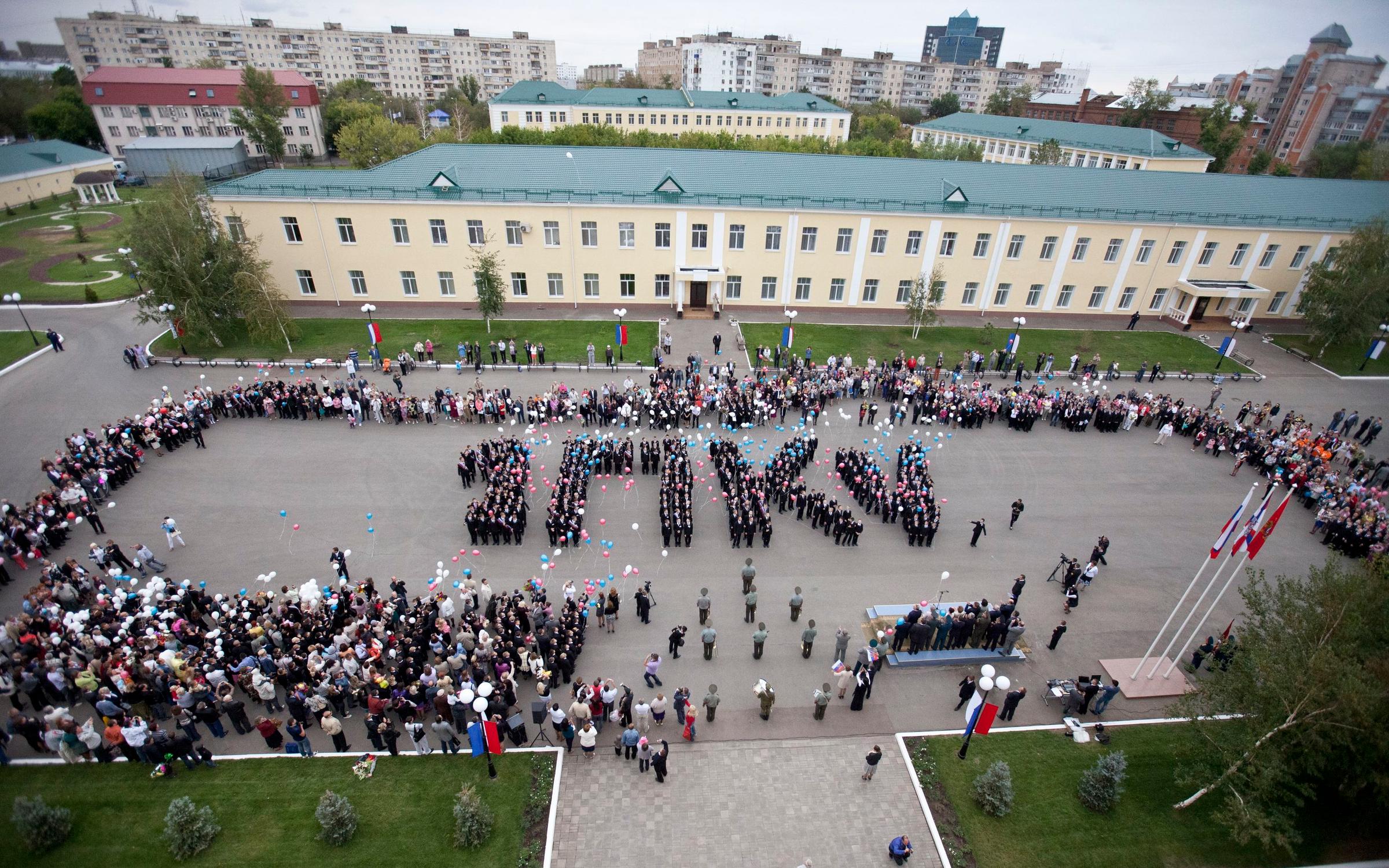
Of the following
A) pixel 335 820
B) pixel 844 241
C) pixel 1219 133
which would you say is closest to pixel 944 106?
pixel 1219 133

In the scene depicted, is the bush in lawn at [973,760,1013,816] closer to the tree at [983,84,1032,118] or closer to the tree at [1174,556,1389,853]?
the tree at [1174,556,1389,853]

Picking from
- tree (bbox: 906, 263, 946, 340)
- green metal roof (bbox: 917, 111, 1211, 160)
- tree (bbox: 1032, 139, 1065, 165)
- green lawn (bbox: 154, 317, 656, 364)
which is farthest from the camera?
tree (bbox: 1032, 139, 1065, 165)

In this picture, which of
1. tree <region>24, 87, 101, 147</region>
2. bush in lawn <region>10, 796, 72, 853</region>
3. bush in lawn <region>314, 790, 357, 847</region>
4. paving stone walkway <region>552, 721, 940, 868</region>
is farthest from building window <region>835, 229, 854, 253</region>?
tree <region>24, 87, 101, 147</region>

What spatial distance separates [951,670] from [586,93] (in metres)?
80.2

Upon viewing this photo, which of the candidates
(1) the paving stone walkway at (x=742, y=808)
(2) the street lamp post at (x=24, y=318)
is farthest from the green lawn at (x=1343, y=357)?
(2) the street lamp post at (x=24, y=318)

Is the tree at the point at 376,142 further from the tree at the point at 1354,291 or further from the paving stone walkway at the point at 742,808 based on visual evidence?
the tree at the point at 1354,291

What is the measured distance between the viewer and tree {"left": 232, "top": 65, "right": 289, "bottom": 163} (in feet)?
221

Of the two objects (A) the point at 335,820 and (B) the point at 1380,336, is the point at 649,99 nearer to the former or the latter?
(B) the point at 1380,336

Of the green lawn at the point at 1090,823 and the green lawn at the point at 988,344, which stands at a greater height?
the green lawn at the point at 988,344

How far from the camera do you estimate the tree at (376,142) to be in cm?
5444

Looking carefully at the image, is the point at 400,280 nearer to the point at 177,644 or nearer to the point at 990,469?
the point at 177,644

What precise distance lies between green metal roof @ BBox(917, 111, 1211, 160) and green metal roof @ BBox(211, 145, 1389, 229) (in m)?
20.9

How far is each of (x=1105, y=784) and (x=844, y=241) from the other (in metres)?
30.2

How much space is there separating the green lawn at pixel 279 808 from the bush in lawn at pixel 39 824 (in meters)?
0.20
